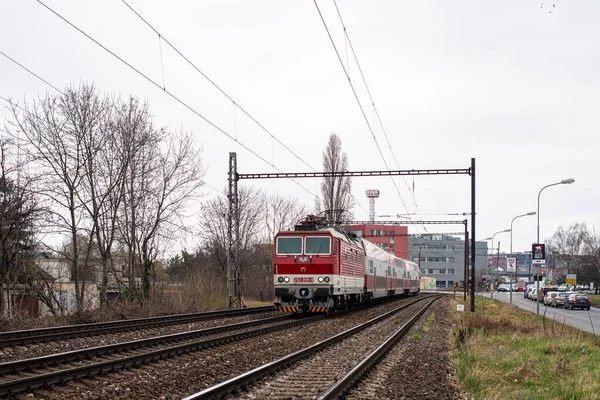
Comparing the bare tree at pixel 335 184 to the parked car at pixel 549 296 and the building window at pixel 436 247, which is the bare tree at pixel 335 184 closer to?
the parked car at pixel 549 296

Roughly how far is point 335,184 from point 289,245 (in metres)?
30.3

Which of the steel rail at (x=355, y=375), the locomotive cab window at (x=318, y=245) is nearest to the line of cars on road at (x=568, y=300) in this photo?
the locomotive cab window at (x=318, y=245)

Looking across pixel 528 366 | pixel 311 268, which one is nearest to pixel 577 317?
pixel 311 268

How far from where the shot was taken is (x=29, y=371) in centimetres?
963

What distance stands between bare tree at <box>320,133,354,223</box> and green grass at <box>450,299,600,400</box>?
118ft

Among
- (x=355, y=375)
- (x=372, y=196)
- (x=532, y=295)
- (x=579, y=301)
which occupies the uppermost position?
(x=372, y=196)

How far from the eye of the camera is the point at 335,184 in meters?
54.6

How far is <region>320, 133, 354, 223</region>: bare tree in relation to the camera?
178ft

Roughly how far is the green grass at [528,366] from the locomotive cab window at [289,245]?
Result: 8.27 metres

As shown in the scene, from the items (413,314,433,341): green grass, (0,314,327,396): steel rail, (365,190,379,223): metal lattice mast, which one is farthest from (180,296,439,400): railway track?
(365,190,379,223): metal lattice mast

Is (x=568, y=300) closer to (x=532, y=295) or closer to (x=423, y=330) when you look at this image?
A: (x=532, y=295)

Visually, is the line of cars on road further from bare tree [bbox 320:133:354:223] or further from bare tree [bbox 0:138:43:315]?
bare tree [bbox 0:138:43:315]

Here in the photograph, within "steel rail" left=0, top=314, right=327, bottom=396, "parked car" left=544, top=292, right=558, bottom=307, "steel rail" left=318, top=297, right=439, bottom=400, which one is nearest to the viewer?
"steel rail" left=0, top=314, right=327, bottom=396

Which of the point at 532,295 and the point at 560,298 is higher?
the point at 560,298
